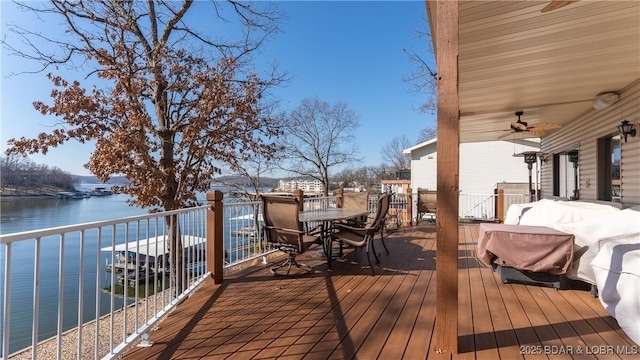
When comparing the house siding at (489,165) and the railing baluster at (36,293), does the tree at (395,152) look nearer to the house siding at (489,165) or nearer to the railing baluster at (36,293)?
the house siding at (489,165)

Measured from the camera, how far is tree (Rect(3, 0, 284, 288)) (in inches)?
239

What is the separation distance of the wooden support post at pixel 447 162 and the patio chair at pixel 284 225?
1872 millimetres

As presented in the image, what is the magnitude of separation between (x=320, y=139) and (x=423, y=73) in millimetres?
9303

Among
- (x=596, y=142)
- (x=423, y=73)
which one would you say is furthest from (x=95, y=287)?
(x=423, y=73)

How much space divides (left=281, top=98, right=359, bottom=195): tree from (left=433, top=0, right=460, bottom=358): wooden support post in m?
17.4

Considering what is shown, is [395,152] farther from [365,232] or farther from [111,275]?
[111,275]

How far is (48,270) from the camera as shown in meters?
10.0

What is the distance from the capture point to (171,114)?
7273mm

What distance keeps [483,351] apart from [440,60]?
1843mm

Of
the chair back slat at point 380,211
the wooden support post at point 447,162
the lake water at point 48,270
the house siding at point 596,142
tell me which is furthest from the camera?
the lake water at point 48,270

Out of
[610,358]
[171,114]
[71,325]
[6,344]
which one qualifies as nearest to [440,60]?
[610,358]

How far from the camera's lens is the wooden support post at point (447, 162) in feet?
6.12

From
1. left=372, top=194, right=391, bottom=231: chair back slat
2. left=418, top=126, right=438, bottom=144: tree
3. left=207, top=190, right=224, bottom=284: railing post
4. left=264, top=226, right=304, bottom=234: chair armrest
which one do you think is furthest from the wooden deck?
left=418, top=126, right=438, bottom=144: tree

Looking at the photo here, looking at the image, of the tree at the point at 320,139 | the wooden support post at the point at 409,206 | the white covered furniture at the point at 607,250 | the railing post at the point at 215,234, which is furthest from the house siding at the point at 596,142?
the tree at the point at 320,139
